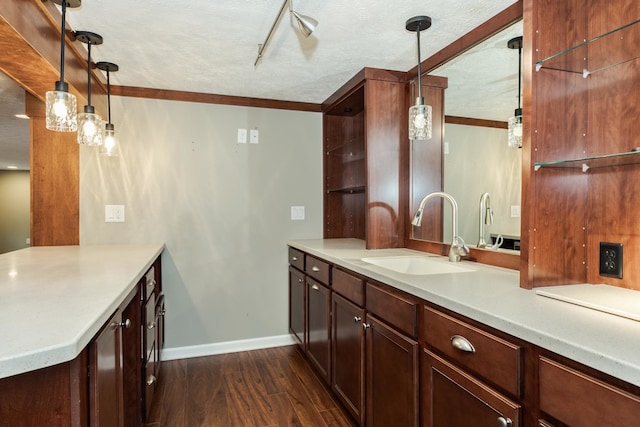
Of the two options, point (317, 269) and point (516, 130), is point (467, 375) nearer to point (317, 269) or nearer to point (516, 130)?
point (516, 130)

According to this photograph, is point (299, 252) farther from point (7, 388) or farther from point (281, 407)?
point (7, 388)

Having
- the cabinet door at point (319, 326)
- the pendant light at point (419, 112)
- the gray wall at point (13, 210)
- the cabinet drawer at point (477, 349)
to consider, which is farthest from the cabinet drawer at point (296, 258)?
the gray wall at point (13, 210)

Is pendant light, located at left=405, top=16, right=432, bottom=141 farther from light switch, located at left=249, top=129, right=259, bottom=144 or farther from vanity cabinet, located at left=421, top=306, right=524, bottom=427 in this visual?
light switch, located at left=249, top=129, right=259, bottom=144

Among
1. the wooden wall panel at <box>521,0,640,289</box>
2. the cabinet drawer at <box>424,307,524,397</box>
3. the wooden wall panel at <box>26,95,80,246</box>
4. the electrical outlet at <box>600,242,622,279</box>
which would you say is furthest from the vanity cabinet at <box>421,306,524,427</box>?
the wooden wall panel at <box>26,95,80,246</box>

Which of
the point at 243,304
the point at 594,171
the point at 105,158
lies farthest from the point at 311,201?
the point at 594,171

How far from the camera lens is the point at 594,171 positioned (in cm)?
135

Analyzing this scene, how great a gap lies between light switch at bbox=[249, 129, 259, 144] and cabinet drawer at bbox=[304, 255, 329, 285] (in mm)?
1113

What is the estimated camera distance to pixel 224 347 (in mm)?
3002

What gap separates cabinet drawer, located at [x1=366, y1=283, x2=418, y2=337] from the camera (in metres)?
1.40

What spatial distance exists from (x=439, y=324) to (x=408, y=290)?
0.19 m

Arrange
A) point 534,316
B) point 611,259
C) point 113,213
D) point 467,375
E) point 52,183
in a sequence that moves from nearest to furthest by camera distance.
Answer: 1. point 534,316
2. point 467,375
3. point 611,259
4. point 52,183
5. point 113,213

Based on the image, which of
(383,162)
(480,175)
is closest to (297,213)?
(383,162)

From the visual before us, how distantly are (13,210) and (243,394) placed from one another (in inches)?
367

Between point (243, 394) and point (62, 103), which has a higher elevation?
point (62, 103)
